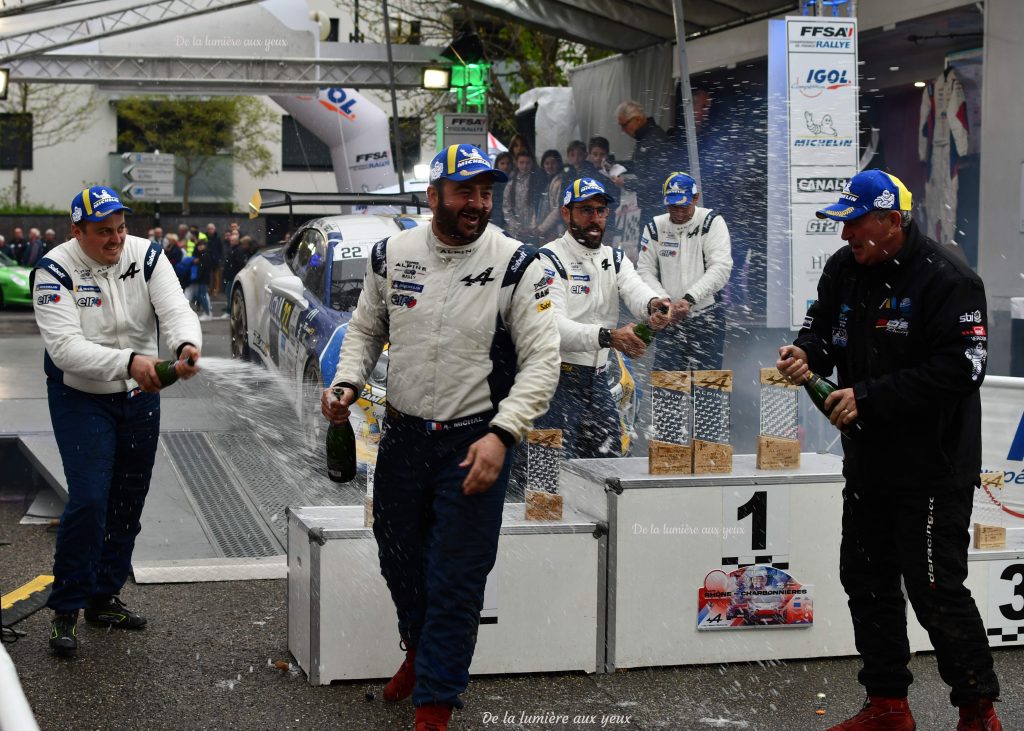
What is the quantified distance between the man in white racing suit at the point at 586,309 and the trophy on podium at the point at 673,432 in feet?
4.32

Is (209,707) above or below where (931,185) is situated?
below

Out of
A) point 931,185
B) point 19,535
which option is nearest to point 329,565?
point 19,535

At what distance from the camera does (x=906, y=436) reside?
4543 millimetres

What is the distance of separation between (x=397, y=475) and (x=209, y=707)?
1.18m

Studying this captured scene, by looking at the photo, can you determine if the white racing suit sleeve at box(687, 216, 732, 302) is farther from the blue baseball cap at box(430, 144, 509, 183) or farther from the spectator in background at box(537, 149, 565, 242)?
the spectator in background at box(537, 149, 565, 242)

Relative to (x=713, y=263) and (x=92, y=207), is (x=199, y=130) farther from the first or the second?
(x=92, y=207)

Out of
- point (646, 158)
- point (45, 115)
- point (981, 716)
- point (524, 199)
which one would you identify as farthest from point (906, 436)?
point (45, 115)

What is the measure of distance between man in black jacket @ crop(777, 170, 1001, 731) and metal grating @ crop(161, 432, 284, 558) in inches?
140

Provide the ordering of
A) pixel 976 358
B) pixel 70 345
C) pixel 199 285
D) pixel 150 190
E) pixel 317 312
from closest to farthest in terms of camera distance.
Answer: pixel 976 358 → pixel 70 345 → pixel 317 312 → pixel 199 285 → pixel 150 190

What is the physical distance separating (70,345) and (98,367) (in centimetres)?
16

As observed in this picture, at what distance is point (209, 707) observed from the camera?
4.91 metres

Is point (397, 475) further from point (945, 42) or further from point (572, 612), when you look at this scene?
point (945, 42)

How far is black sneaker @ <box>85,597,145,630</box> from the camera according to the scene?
5879mm

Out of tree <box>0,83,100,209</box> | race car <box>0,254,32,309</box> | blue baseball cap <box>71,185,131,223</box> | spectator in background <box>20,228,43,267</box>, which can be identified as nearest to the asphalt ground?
blue baseball cap <box>71,185,131,223</box>
